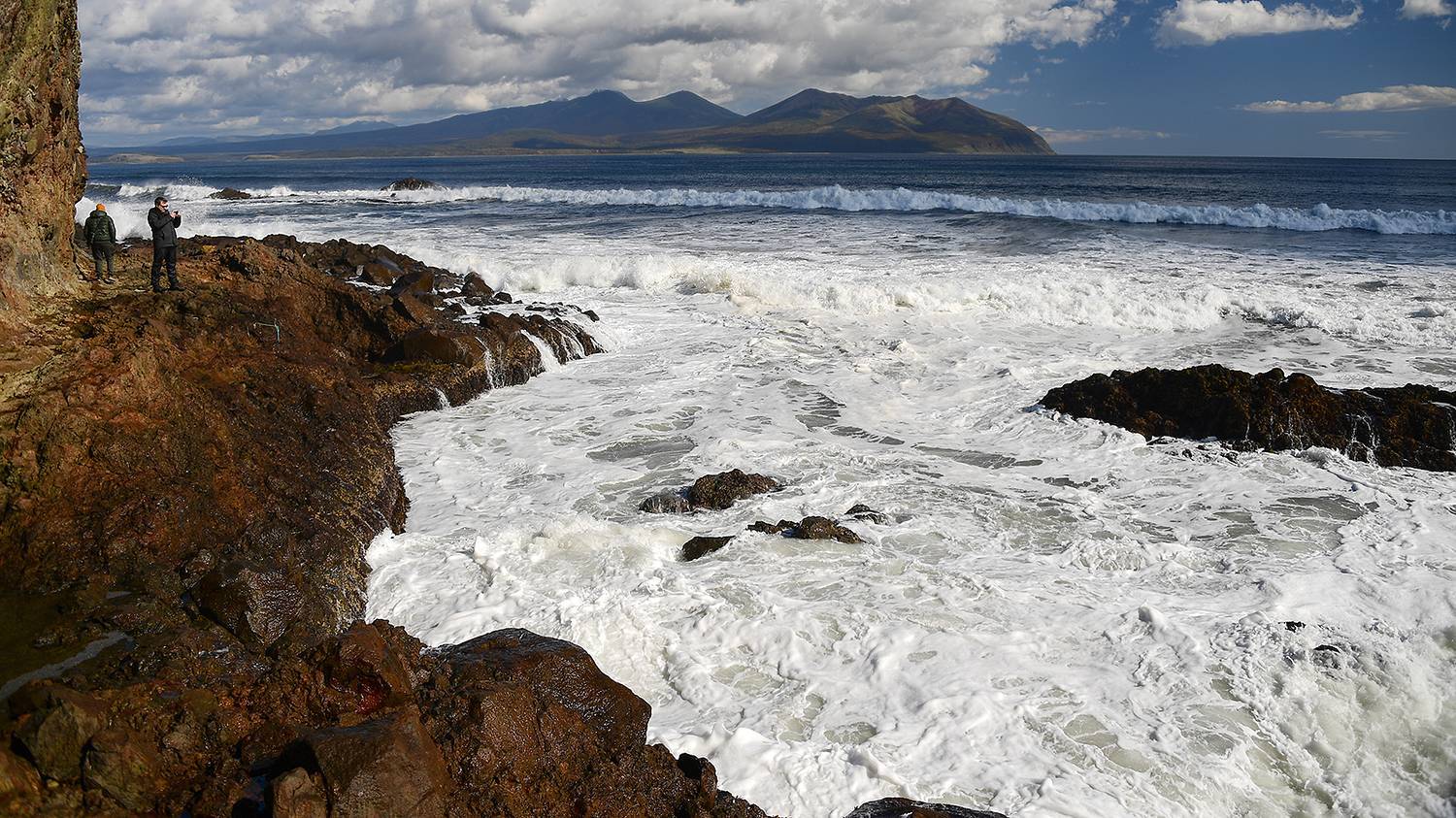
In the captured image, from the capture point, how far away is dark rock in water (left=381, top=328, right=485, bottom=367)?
13.0 meters

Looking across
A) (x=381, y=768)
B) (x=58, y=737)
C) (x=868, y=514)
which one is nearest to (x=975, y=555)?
(x=868, y=514)

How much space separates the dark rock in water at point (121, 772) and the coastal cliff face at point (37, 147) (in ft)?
17.0

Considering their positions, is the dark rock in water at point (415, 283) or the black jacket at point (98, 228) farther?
the dark rock in water at point (415, 283)

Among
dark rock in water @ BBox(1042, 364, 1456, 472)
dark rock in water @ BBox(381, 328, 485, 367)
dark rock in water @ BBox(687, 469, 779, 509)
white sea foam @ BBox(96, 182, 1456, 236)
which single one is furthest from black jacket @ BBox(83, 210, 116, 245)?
white sea foam @ BBox(96, 182, 1456, 236)

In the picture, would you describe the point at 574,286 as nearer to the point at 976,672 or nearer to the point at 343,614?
the point at 343,614

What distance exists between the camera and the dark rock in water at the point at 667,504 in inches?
356

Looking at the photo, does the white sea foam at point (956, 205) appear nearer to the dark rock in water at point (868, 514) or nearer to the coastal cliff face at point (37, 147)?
the dark rock in water at point (868, 514)

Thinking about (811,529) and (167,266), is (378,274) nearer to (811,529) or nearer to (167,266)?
(167,266)

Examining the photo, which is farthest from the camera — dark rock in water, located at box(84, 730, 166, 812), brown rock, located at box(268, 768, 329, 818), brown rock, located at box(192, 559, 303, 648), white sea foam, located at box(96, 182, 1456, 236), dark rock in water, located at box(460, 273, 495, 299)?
white sea foam, located at box(96, 182, 1456, 236)

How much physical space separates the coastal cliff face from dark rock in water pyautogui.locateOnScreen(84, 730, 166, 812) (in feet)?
17.0

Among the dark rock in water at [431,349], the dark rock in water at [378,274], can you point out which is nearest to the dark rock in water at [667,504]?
the dark rock in water at [431,349]

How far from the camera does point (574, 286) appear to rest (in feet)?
76.1

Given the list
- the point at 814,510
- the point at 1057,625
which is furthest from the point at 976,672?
the point at 814,510

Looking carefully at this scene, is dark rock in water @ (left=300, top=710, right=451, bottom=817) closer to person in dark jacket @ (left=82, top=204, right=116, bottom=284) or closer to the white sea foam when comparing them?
person in dark jacket @ (left=82, top=204, right=116, bottom=284)
